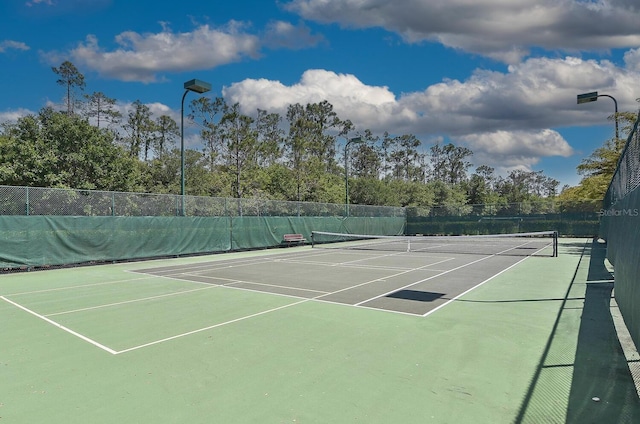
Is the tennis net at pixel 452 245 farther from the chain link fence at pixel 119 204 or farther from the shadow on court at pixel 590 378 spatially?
the shadow on court at pixel 590 378

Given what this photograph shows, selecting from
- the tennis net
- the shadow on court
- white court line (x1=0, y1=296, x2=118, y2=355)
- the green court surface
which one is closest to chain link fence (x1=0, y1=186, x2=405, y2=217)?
the tennis net

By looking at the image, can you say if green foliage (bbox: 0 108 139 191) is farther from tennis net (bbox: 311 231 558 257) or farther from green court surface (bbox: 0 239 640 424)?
green court surface (bbox: 0 239 640 424)

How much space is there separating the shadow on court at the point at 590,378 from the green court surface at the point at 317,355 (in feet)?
0.07

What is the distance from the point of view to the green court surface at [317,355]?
3.62 m

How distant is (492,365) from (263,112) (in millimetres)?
58914

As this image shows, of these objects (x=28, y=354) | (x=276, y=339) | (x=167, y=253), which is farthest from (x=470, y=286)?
(x=167, y=253)

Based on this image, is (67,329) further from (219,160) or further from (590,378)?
(219,160)

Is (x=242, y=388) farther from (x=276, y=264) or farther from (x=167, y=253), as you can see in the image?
(x=167, y=253)

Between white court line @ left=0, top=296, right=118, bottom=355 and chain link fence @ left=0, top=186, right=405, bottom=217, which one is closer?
white court line @ left=0, top=296, right=118, bottom=355

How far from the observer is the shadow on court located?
11.4 feet

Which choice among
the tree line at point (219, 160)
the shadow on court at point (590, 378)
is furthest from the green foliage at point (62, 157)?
the shadow on court at point (590, 378)

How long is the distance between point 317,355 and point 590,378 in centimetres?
284

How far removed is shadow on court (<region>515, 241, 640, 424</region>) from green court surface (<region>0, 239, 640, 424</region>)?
0.02m

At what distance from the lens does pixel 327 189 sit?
1679 inches
